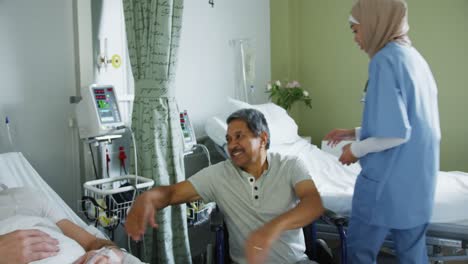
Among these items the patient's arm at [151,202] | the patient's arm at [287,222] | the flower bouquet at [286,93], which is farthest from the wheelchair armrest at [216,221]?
the flower bouquet at [286,93]

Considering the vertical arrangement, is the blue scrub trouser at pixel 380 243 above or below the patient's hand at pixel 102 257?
below

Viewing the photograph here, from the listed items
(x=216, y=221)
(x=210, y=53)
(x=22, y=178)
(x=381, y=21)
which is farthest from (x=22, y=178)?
(x=210, y=53)

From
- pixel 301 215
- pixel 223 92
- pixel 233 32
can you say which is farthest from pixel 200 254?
pixel 233 32

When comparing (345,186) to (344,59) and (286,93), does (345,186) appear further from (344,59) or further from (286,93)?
(344,59)

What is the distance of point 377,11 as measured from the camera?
1554 mm

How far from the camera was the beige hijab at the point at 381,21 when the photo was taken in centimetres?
154

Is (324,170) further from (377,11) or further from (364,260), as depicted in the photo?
(377,11)

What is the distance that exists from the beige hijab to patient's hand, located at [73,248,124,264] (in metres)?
1.24

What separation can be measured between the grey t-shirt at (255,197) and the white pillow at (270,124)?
94 centimetres

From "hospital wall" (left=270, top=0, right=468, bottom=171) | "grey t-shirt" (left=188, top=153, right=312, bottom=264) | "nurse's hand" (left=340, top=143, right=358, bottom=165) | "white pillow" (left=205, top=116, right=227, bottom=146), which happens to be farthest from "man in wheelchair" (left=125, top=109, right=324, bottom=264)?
"hospital wall" (left=270, top=0, right=468, bottom=171)

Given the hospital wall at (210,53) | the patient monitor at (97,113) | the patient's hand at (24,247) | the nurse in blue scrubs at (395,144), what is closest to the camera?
the patient's hand at (24,247)

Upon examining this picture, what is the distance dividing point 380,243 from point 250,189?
1.85ft

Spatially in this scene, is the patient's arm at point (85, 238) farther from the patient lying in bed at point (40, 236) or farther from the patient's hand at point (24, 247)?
the patient's hand at point (24, 247)

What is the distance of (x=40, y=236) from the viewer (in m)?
1.12
